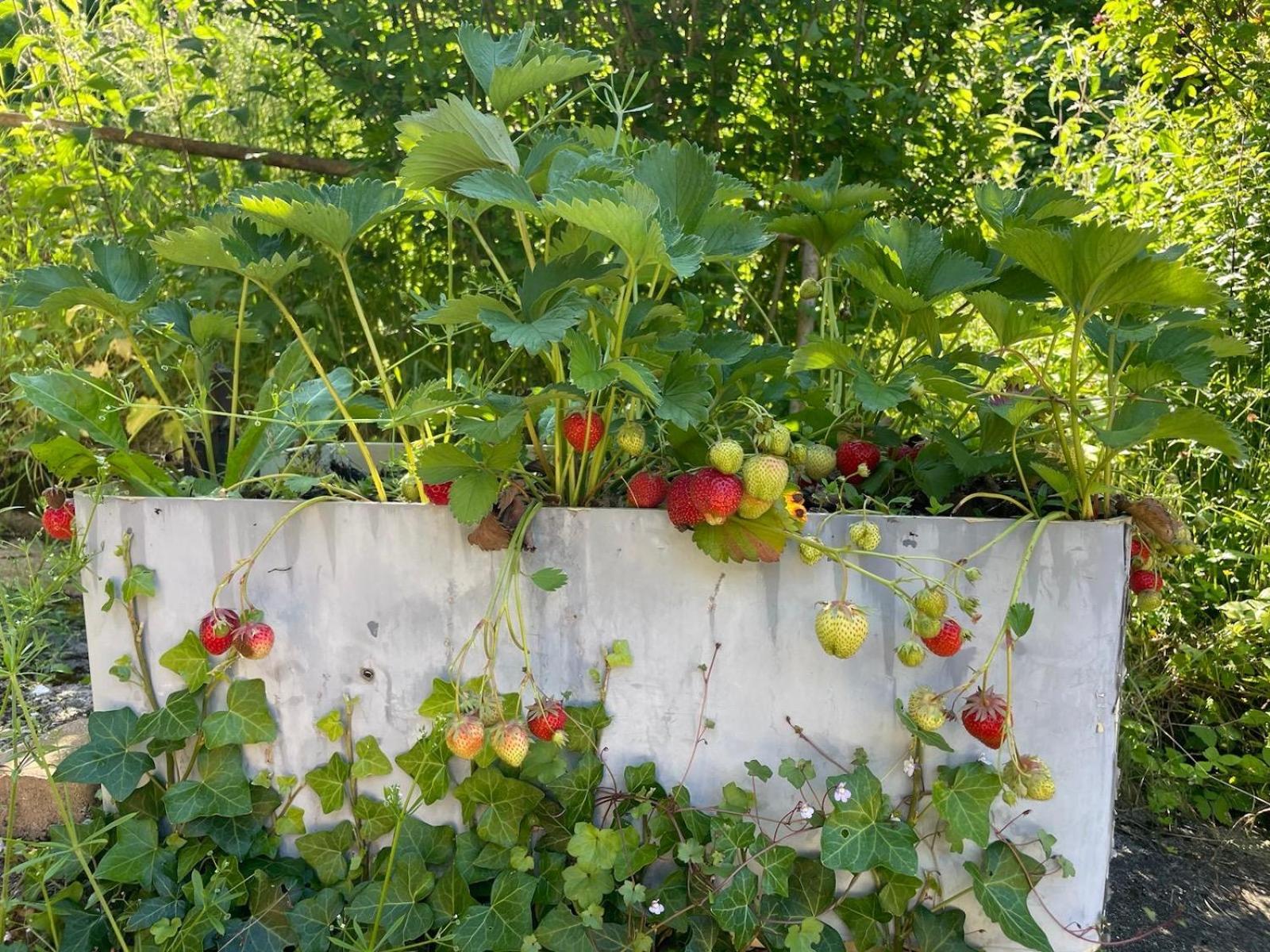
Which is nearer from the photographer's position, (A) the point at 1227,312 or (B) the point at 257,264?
(B) the point at 257,264

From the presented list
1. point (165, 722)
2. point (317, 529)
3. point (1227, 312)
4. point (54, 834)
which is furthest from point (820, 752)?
point (1227, 312)

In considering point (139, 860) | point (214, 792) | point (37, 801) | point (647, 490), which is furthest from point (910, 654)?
point (37, 801)

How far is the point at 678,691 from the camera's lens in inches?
49.5

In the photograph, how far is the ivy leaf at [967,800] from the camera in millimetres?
1144

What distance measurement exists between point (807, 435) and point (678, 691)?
451mm

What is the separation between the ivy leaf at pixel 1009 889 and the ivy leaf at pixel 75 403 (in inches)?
54.4

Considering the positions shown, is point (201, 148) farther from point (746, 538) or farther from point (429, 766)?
point (746, 538)

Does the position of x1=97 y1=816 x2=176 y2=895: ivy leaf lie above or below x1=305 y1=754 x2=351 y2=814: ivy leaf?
below

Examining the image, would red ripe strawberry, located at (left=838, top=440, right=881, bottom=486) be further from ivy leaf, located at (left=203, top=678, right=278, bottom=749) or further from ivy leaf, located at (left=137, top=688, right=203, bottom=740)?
ivy leaf, located at (left=137, top=688, right=203, bottom=740)

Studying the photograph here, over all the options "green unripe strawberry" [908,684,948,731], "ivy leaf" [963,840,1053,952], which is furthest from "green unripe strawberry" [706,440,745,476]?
"ivy leaf" [963,840,1053,952]

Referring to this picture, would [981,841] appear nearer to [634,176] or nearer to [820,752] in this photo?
[820,752]

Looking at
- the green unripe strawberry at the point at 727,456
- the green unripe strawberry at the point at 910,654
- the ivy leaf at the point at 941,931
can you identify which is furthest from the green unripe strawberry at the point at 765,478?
the ivy leaf at the point at 941,931

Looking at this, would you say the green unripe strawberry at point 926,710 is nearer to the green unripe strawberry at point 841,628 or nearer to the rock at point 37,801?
the green unripe strawberry at point 841,628

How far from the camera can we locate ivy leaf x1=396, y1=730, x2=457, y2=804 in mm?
1299
